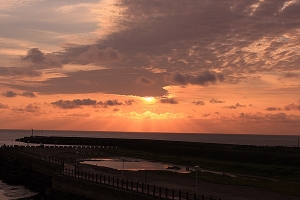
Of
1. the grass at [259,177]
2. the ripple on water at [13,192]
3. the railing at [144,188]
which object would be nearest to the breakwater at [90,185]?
the railing at [144,188]

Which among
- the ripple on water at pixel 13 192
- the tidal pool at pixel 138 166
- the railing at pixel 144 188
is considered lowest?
the ripple on water at pixel 13 192

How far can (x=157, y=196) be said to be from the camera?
3212 cm

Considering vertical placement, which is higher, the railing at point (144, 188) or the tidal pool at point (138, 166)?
the railing at point (144, 188)

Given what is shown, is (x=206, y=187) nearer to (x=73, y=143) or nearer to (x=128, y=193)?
(x=128, y=193)

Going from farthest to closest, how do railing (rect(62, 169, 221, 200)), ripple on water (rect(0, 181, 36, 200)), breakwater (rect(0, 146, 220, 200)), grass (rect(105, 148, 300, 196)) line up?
ripple on water (rect(0, 181, 36, 200))
grass (rect(105, 148, 300, 196))
breakwater (rect(0, 146, 220, 200))
railing (rect(62, 169, 221, 200))

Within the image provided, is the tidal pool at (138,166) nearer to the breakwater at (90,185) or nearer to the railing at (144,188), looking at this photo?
the breakwater at (90,185)

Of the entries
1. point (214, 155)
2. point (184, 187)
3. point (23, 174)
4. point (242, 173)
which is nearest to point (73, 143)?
point (214, 155)

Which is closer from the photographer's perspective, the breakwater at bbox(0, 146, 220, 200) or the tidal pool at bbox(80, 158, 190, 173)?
the breakwater at bbox(0, 146, 220, 200)

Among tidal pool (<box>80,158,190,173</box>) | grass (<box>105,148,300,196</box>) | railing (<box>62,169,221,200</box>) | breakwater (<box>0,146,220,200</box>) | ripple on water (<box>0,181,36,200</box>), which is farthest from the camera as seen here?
tidal pool (<box>80,158,190,173</box>)

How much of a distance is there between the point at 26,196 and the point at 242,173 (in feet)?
100

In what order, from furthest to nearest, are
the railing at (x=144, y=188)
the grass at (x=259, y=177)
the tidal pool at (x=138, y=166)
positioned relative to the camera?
the tidal pool at (x=138, y=166) → the grass at (x=259, y=177) → the railing at (x=144, y=188)

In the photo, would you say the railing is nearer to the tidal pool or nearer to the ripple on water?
the ripple on water

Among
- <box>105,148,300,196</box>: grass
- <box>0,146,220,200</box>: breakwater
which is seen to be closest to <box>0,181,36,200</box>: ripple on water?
<box>0,146,220,200</box>: breakwater

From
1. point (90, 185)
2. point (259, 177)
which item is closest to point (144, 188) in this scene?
point (90, 185)
